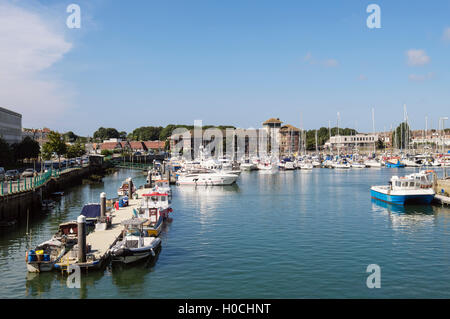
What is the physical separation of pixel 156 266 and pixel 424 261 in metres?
→ 18.1

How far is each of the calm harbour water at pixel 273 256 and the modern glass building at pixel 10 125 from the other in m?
58.8

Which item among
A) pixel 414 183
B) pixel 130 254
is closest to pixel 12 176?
pixel 130 254

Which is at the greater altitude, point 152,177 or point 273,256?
point 152,177

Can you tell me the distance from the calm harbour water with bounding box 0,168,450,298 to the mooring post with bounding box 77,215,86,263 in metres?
1.34

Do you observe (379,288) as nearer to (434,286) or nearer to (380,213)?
(434,286)

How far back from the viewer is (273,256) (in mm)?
29469

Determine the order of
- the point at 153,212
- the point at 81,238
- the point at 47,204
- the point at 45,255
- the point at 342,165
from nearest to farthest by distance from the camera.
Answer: the point at 81,238 < the point at 45,255 < the point at 153,212 < the point at 47,204 < the point at 342,165

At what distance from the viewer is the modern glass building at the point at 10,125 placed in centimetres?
9936

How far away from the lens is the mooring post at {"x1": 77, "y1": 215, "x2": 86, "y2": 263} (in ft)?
80.1

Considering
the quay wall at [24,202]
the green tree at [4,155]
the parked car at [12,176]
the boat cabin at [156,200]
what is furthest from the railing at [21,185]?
the green tree at [4,155]

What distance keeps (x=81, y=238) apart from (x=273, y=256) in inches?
514

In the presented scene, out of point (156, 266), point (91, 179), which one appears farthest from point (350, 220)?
point (91, 179)

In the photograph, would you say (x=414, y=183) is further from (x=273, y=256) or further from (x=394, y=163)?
(x=394, y=163)
